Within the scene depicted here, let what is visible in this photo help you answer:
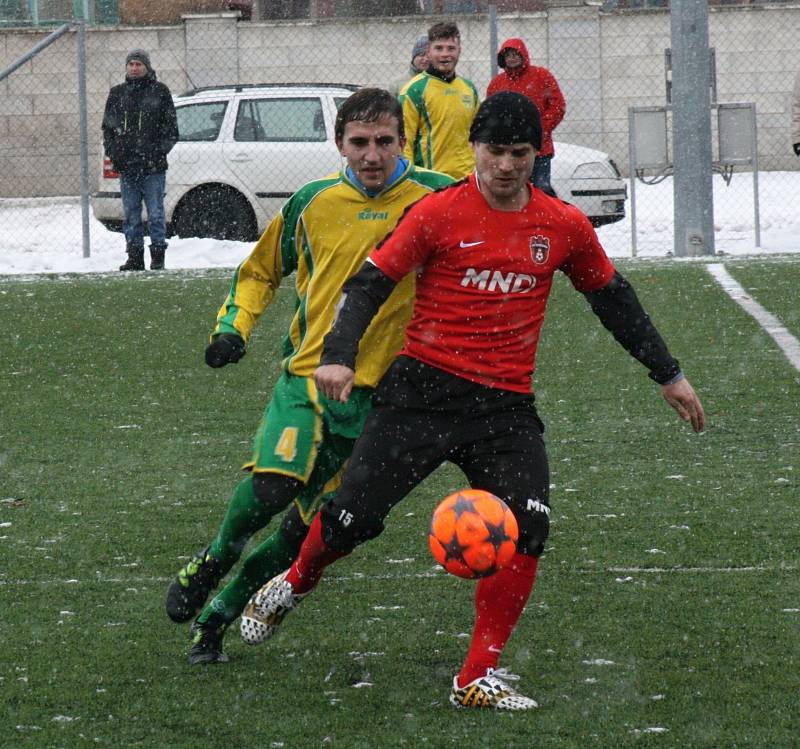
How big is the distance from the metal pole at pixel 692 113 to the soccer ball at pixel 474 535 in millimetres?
10660

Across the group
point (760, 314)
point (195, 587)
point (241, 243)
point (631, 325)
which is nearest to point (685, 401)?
point (631, 325)

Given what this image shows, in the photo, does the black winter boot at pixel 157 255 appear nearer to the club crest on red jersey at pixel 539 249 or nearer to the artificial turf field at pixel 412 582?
the artificial turf field at pixel 412 582

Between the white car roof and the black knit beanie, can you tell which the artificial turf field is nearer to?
the black knit beanie

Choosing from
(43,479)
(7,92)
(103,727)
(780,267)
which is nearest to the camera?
(103,727)

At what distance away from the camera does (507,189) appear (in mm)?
Result: 4387

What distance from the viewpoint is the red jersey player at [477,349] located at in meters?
4.36

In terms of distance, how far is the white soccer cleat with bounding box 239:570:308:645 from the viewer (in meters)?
4.76

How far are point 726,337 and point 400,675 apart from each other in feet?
21.0

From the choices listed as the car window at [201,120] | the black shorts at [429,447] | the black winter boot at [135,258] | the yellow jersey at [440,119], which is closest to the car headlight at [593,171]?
the car window at [201,120]

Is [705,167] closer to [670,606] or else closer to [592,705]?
[670,606]

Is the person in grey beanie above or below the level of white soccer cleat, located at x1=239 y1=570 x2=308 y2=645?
above

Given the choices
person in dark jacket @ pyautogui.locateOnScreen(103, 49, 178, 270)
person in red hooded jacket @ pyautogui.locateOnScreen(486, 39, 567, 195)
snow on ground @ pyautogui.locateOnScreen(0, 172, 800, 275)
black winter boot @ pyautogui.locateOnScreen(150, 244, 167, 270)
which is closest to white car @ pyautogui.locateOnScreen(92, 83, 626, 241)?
snow on ground @ pyautogui.locateOnScreen(0, 172, 800, 275)

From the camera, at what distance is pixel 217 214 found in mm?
16312

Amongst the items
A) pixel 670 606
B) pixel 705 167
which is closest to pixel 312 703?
pixel 670 606
